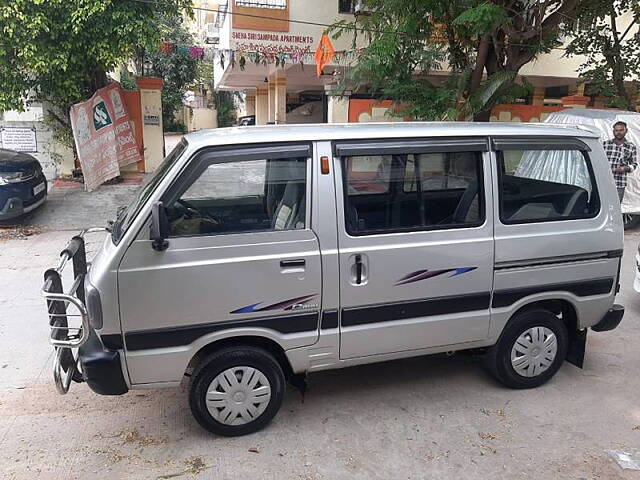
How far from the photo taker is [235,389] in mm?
3242

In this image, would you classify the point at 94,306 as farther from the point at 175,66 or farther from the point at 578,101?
the point at 175,66

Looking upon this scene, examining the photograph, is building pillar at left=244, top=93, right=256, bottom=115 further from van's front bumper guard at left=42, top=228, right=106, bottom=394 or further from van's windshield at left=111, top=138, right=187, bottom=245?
van's front bumper guard at left=42, top=228, right=106, bottom=394

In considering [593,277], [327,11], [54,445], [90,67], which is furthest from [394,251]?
[327,11]

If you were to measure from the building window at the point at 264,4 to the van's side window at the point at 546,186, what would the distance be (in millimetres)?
10686

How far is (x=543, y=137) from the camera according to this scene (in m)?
3.64

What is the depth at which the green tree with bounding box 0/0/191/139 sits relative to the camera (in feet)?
28.6

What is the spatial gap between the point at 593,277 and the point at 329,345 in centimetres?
203

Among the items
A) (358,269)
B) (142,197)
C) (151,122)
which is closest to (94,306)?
(142,197)

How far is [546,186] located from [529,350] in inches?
47.6

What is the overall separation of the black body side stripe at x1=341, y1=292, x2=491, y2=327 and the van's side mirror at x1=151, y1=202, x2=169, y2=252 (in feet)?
3.83

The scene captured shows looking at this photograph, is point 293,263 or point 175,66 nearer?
point 293,263

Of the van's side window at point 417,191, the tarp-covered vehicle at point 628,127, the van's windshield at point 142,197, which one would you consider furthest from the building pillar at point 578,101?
the van's windshield at point 142,197

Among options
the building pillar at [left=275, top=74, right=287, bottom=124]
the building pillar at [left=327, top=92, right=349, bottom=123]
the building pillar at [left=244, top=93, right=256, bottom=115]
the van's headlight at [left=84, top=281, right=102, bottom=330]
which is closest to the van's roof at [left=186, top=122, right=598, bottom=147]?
the van's headlight at [left=84, top=281, right=102, bottom=330]

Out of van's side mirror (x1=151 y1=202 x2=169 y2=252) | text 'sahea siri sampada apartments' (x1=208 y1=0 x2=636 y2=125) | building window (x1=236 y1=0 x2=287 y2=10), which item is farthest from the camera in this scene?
building window (x1=236 y1=0 x2=287 y2=10)
